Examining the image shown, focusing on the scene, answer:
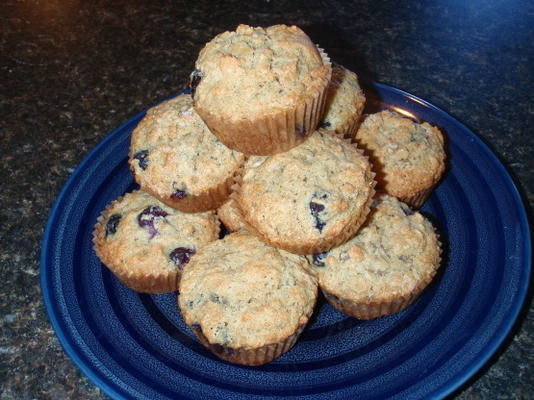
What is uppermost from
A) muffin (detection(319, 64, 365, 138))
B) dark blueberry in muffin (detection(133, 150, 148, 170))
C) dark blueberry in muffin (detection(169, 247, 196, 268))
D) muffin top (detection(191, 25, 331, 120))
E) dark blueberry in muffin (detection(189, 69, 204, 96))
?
muffin top (detection(191, 25, 331, 120))

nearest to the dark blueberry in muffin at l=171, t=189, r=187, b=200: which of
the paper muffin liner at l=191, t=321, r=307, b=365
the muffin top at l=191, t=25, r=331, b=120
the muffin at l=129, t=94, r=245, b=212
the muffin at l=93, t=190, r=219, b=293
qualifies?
the muffin at l=129, t=94, r=245, b=212

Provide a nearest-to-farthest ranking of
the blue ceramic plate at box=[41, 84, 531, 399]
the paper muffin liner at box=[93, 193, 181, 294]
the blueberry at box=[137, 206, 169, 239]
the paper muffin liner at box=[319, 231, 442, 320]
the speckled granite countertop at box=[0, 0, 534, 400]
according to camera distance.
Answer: the blue ceramic plate at box=[41, 84, 531, 399] → the paper muffin liner at box=[319, 231, 442, 320] → the paper muffin liner at box=[93, 193, 181, 294] → the blueberry at box=[137, 206, 169, 239] → the speckled granite countertop at box=[0, 0, 534, 400]

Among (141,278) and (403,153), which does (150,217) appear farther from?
(403,153)

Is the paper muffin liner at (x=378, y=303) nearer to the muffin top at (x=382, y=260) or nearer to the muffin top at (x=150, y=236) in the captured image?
the muffin top at (x=382, y=260)

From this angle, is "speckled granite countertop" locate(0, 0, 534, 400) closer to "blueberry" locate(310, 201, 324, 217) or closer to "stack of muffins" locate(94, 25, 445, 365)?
"stack of muffins" locate(94, 25, 445, 365)

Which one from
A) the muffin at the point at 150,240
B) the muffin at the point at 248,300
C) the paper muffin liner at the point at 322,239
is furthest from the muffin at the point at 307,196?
the muffin at the point at 150,240

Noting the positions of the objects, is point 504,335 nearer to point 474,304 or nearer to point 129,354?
point 474,304
